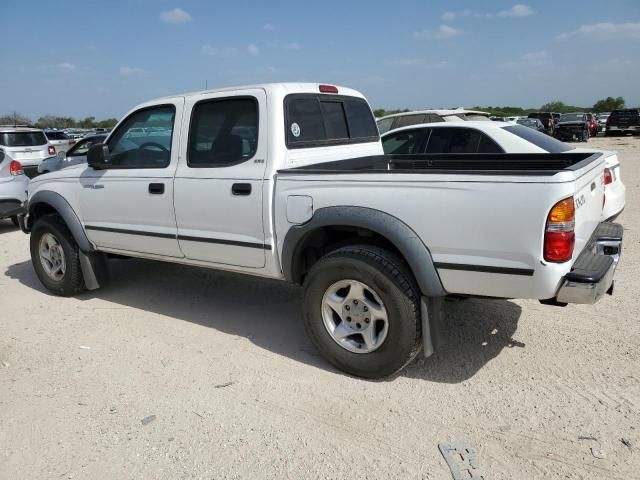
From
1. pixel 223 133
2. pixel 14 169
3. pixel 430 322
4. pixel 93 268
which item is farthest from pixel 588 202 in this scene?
pixel 14 169

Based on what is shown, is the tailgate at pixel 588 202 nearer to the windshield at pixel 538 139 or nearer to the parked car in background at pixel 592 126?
the windshield at pixel 538 139

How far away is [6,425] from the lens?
3.26m

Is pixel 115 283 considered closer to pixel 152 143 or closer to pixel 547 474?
pixel 152 143

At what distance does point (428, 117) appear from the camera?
10.5 metres

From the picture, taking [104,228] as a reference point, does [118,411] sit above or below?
below

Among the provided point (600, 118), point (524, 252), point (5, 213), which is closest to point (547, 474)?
point (524, 252)

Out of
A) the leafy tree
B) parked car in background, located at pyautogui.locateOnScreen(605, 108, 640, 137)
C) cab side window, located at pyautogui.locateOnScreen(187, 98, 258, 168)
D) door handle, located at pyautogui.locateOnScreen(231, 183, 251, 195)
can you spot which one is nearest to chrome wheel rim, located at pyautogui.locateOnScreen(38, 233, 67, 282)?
cab side window, located at pyautogui.locateOnScreen(187, 98, 258, 168)

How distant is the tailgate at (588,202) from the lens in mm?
3016

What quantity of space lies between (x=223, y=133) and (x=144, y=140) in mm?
977

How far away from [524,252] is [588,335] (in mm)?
1702

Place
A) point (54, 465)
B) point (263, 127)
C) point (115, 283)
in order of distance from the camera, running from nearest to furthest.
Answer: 1. point (54, 465)
2. point (263, 127)
3. point (115, 283)

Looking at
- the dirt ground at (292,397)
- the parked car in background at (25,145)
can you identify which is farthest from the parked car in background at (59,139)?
the dirt ground at (292,397)

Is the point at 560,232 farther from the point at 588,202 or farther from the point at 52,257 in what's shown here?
the point at 52,257

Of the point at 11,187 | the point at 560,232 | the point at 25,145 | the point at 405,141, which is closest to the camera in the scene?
the point at 560,232
